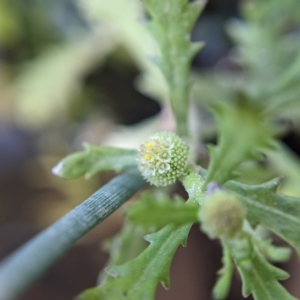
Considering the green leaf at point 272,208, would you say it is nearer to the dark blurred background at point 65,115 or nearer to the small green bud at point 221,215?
the small green bud at point 221,215

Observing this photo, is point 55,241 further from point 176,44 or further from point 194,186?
point 176,44

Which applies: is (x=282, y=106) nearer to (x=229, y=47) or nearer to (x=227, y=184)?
(x=227, y=184)

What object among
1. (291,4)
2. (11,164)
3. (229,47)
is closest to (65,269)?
(11,164)

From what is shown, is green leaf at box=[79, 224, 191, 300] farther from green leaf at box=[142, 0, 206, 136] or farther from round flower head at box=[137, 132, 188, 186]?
green leaf at box=[142, 0, 206, 136]

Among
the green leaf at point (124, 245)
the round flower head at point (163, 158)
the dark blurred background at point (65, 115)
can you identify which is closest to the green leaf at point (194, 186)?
the round flower head at point (163, 158)

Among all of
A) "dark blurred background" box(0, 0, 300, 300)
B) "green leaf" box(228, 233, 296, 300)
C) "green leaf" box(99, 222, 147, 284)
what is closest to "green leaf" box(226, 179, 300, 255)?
"green leaf" box(228, 233, 296, 300)

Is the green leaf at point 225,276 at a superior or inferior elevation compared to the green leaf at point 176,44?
inferior

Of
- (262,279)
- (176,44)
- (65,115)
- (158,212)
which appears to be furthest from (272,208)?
(65,115)
